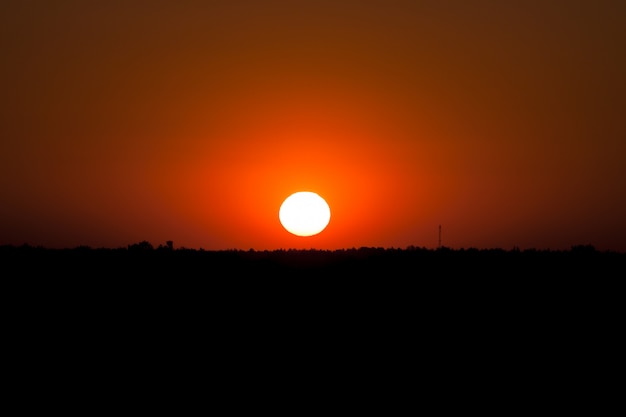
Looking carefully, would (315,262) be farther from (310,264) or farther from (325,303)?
(325,303)

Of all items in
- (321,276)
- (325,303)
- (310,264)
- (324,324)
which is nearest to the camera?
(324,324)

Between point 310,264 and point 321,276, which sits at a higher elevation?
point 310,264

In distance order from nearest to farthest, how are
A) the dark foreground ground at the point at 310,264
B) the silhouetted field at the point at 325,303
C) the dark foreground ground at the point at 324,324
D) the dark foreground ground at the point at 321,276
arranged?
the dark foreground ground at the point at 324,324, the silhouetted field at the point at 325,303, the dark foreground ground at the point at 321,276, the dark foreground ground at the point at 310,264

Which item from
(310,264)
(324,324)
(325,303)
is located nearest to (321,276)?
(310,264)

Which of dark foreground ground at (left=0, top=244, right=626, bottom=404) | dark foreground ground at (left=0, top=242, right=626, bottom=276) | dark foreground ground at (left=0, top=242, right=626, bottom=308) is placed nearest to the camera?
dark foreground ground at (left=0, top=244, right=626, bottom=404)

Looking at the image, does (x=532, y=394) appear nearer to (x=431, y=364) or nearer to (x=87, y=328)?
(x=431, y=364)

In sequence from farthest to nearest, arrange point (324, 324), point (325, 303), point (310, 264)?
point (310, 264) < point (325, 303) < point (324, 324)

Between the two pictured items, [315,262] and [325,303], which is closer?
[325,303]

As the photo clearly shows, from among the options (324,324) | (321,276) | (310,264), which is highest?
(310,264)

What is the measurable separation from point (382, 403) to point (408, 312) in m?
5.85

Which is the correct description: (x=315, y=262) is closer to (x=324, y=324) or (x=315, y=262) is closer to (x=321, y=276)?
(x=321, y=276)

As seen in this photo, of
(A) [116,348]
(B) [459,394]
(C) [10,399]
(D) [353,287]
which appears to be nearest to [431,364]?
(B) [459,394]

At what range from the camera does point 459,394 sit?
21672 millimetres

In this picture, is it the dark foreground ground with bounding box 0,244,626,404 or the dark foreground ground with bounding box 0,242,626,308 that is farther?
the dark foreground ground with bounding box 0,242,626,308
